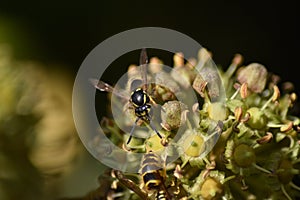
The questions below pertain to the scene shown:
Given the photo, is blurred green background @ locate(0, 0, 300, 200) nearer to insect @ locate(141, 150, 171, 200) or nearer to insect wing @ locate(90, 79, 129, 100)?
insect wing @ locate(90, 79, 129, 100)

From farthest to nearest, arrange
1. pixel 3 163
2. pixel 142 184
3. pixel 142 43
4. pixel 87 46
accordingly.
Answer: pixel 87 46, pixel 142 43, pixel 3 163, pixel 142 184

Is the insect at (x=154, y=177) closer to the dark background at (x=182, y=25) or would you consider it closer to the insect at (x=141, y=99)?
the insect at (x=141, y=99)

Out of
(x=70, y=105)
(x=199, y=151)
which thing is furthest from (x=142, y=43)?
(x=199, y=151)

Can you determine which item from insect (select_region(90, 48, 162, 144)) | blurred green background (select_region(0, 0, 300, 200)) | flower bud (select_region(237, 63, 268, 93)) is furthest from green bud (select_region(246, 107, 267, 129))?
blurred green background (select_region(0, 0, 300, 200))

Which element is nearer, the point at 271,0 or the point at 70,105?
the point at 70,105

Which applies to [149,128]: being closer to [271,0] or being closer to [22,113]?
[22,113]

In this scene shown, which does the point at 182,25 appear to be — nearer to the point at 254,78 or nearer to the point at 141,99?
the point at 254,78

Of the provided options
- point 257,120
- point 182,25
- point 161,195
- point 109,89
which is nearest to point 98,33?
point 182,25

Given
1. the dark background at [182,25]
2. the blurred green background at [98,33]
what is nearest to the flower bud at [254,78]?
the blurred green background at [98,33]
